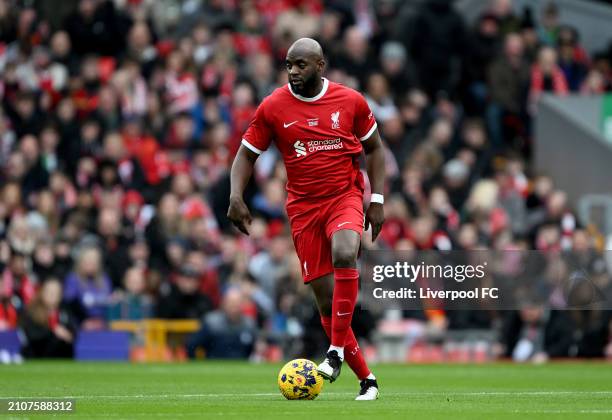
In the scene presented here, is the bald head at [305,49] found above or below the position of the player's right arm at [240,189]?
above

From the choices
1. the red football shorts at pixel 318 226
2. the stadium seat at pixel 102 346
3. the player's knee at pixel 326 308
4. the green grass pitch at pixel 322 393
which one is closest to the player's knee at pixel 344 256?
the red football shorts at pixel 318 226

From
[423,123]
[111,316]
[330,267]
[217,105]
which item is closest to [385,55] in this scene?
[423,123]

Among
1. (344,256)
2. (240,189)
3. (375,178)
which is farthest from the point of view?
(375,178)

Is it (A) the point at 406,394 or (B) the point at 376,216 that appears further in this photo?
(A) the point at 406,394

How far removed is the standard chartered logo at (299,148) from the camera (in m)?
11.6

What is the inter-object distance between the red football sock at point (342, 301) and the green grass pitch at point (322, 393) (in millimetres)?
488

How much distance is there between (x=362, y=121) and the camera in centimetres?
1174

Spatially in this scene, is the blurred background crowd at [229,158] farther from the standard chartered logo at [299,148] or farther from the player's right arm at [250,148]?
the standard chartered logo at [299,148]

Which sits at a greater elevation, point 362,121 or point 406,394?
point 362,121

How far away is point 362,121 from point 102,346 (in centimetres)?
1047

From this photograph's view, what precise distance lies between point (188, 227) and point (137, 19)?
161 inches

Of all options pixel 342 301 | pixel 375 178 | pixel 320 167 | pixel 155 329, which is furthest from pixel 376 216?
pixel 155 329

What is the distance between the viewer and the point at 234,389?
13.8m

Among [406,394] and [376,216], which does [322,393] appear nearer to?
[406,394]
